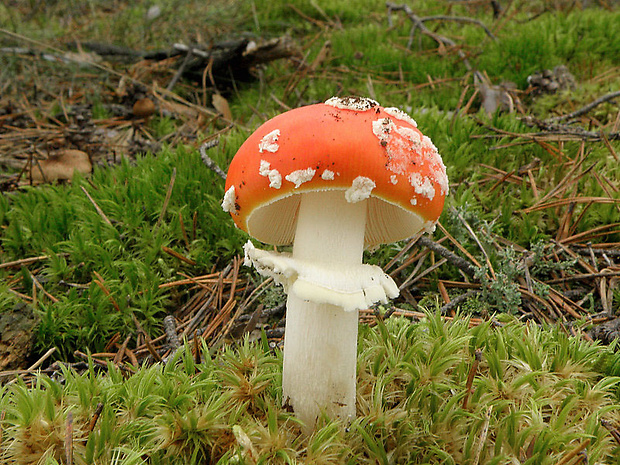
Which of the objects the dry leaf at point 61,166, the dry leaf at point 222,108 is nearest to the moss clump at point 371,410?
the dry leaf at point 61,166

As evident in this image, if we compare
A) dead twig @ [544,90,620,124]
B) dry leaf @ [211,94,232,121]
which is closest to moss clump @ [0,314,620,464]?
dead twig @ [544,90,620,124]

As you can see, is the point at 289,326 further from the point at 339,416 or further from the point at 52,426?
the point at 52,426

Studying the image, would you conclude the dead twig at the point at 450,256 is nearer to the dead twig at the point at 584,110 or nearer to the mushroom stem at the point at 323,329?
the mushroom stem at the point at 323,329

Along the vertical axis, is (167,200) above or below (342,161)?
below

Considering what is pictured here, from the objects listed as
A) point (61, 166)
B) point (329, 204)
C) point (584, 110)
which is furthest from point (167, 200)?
point (584, 110)

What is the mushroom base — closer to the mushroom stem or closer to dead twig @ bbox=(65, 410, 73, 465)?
the mushroom stem

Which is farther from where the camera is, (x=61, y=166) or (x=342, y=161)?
(x=61, y=166)

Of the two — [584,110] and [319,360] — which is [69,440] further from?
[584,110]

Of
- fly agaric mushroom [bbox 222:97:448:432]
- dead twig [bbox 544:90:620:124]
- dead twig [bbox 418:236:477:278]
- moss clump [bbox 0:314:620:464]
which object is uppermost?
dead twig [bbox 544:90:620:124]
